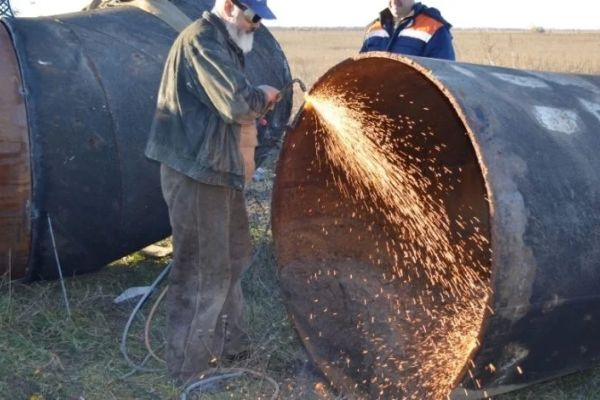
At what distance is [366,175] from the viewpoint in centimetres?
479

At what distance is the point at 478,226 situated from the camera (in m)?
5.05

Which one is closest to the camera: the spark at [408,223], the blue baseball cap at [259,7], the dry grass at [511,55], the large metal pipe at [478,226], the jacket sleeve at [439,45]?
the large metal pipe at [478,226]

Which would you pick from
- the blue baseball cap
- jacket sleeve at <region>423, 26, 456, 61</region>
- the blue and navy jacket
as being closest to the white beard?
the blue baseball cap

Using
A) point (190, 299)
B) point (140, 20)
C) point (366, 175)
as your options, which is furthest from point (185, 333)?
point (140, 20)

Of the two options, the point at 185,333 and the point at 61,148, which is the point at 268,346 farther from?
the point at 61,148

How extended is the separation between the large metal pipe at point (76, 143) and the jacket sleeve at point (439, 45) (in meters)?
1.07

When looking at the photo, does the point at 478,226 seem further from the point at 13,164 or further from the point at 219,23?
the point at 13,164

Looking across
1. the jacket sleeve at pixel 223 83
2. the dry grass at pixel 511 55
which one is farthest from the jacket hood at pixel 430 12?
the dry grass at pixel 511 55

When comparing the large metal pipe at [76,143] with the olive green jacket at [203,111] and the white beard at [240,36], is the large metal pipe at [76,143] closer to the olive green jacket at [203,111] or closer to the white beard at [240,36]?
the olive green jacket at [203,111]

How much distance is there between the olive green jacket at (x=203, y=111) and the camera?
3836 mm

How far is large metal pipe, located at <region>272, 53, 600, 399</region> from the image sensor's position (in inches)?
121

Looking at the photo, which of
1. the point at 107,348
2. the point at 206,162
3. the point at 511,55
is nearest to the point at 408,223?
the point at 206,162

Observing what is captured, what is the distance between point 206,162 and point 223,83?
1.22ft

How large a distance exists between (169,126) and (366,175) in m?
1.20
